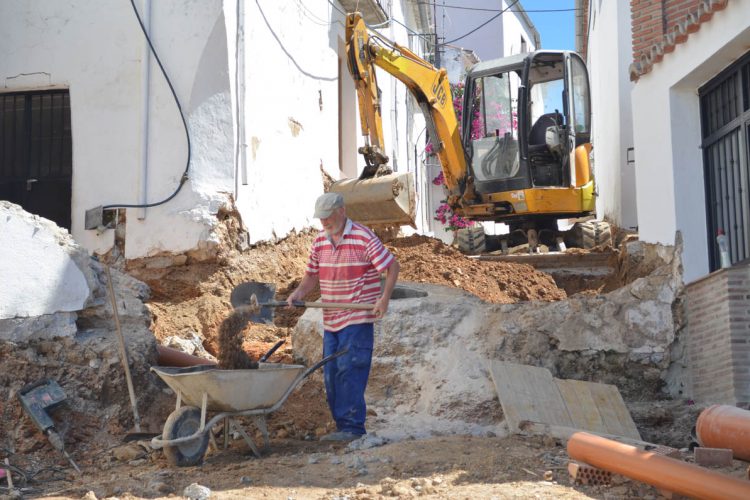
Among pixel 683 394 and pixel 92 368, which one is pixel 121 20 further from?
pixel 683 394

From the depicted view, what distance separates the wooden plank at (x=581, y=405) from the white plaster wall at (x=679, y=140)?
1.57 metres

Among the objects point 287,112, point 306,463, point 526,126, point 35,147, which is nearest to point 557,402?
point 306,463

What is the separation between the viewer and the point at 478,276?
1184 cm

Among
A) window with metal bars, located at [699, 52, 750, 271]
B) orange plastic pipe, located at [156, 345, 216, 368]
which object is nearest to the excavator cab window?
window with metal bars, located at [699, 52, 750, 271]

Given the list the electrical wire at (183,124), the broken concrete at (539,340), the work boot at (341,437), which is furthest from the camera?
the electrical wire at (183,124)

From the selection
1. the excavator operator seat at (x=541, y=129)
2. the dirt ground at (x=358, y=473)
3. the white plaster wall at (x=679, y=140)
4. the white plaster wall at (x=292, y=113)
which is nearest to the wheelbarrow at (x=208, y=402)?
the dirt ground at (x=358, y=473)

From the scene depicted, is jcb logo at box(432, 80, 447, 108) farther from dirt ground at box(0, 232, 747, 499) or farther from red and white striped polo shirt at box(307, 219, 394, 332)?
red and white striped polo shirt at box(307, 219, 394, 332)

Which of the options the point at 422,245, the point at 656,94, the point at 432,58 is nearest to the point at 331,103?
the point at 422,245

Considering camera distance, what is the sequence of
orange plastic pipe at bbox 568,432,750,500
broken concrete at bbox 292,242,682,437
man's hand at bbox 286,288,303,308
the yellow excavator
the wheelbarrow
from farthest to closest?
the yellow excavator < broken concrete at bbox 292,242,682,437 < man's hand at bbox 286,288,303,308 < the wheelbarrow < orange plastic pipe at bbox 568,432,750,500

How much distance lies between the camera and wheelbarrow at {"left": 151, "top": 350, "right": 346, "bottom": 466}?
542 cm

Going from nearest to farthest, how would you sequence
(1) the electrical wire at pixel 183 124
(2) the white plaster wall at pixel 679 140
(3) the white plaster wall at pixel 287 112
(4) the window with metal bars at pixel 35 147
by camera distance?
(2) the white plaster wall at pixel 679 140
(1) the electrical wire at pixel 183 124
(4) the window with metal bars at pixel 35 147
(3) the white plaster wall at pixel 287 112

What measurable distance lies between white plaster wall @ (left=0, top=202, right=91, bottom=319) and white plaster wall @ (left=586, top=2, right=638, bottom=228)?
8811 millimetres

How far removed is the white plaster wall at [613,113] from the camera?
613 inches

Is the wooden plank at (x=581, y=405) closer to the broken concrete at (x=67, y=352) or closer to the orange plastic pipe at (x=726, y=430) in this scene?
the orange plastic pipe at (x=726, y=430)
